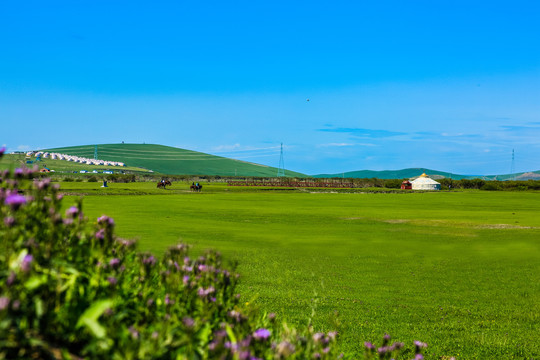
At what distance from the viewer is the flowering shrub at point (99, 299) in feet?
8.19

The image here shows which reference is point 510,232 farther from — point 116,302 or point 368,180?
point 368,180

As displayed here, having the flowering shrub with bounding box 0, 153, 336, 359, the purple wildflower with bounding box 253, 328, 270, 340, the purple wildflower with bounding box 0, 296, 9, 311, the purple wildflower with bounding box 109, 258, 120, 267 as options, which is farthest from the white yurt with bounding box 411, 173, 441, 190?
the purple wildflower with bounding box 0, 296, 9, 311

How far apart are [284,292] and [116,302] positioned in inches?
399

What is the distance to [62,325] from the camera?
2736 mm

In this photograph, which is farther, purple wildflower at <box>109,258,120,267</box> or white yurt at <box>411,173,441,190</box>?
white yurt at <box>411,173,441,190</box>

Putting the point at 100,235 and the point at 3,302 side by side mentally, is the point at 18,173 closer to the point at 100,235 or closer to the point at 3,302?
the point at 100,235

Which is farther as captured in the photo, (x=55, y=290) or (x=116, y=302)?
(x=116, y=302)

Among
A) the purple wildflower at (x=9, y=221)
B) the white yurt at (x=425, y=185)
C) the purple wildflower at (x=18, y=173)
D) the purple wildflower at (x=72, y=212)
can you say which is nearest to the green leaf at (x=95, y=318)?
the purple wildflower at (x=9, y=221)

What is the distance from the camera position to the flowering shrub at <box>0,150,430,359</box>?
2496 mm

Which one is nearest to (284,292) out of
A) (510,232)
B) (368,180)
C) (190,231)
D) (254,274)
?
(254,274)

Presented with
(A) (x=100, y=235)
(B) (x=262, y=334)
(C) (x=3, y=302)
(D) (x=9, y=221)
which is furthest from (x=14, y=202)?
(B) (x=262, y=334)

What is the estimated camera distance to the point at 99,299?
3.17 m

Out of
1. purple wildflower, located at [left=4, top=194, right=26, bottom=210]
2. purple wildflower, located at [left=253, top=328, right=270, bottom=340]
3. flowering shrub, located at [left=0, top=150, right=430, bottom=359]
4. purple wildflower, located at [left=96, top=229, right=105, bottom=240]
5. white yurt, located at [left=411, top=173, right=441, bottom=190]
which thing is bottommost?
purple wildflower, located at [left=253, top=328, right=270, bottom=340]

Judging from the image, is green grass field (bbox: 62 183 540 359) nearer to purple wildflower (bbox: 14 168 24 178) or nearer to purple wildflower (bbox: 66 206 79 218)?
purple wildflower (bbox: 66 206 79 218)
